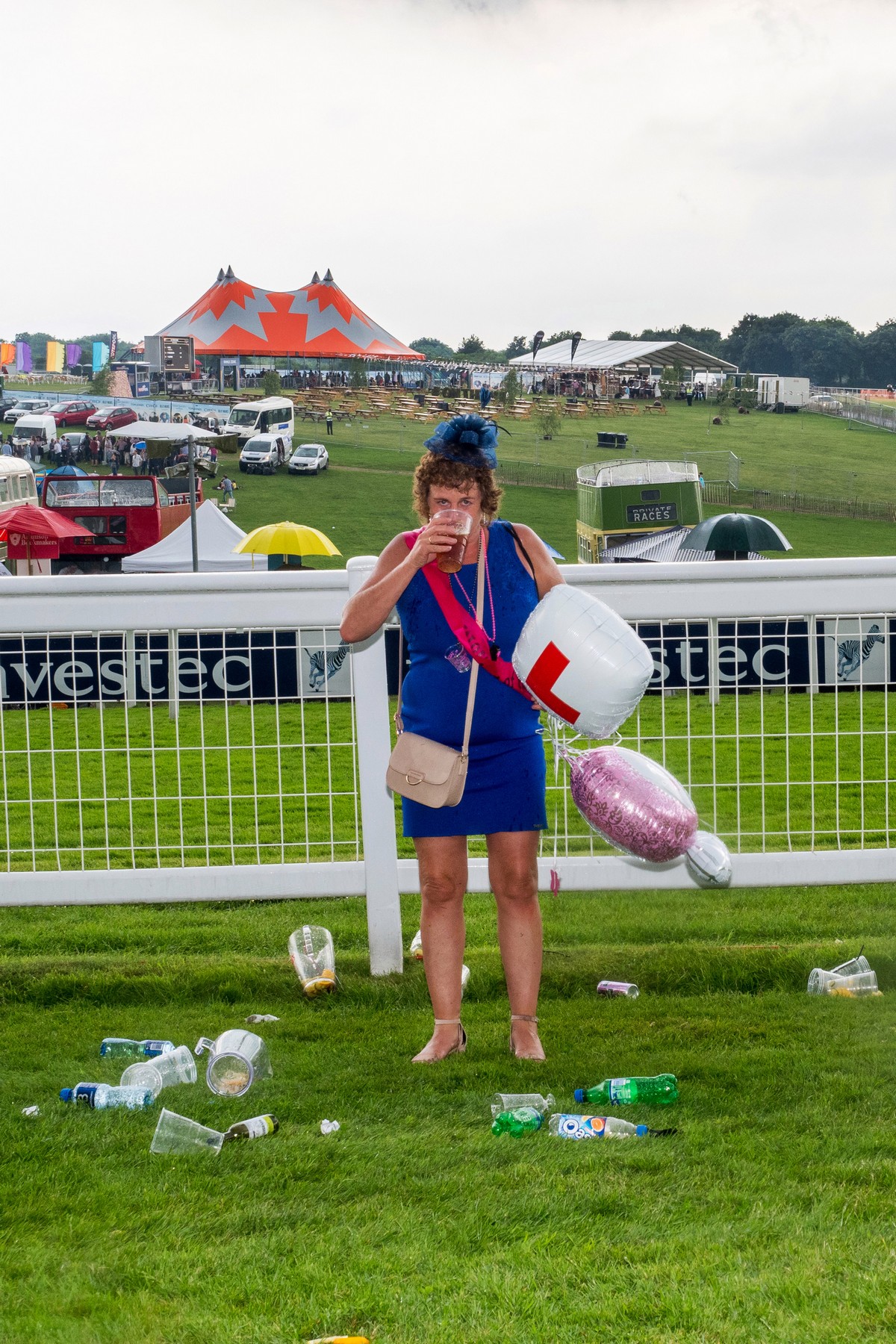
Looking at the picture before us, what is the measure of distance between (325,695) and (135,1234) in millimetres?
1665

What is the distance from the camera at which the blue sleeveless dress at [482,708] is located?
3.01 metres

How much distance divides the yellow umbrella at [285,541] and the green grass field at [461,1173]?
15.6m

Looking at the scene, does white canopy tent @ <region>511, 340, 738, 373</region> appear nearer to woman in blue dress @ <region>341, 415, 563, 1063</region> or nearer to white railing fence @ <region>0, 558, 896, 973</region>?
white railing fence @ <region>0, 558, 896, 973</region>

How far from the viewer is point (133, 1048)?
3279 mm

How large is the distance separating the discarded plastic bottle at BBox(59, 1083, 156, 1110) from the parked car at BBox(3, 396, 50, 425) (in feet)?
147

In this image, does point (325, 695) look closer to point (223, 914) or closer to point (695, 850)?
point (695, 850)

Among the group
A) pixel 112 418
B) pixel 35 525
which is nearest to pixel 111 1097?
pixel 35 525

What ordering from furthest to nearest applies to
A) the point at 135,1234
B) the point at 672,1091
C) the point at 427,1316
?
the point at 672,1091 → the point at 135,1234 → the point at 427,1316

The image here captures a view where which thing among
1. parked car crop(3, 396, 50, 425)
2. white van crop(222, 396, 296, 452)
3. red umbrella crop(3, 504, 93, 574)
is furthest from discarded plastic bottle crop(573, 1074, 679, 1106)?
parked car crop(3, 396, 50, 425)

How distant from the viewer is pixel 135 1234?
2.30 m

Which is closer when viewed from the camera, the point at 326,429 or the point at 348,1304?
the point at 348,1304

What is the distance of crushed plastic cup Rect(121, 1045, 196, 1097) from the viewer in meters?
3.03

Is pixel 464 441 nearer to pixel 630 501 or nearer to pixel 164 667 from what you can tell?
pixel 164 667

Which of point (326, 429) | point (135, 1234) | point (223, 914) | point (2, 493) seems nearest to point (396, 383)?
point (326, 429)
